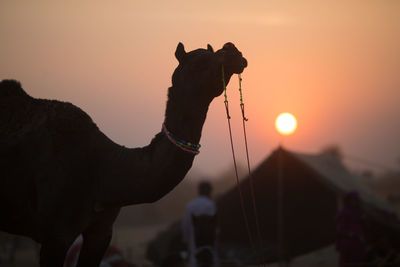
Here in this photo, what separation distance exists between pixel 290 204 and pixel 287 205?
0.29 feet

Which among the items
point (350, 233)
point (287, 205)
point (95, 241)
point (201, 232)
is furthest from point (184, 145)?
point (287, 205)

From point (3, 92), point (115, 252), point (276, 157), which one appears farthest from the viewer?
point (276, 157)

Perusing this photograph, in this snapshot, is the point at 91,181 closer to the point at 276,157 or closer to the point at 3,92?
the point at 3,92

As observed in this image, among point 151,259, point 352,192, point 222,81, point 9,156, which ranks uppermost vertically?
point 222,81

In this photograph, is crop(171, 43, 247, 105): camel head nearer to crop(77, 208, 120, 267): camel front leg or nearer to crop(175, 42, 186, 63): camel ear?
crop(175, 42, 186, 63): camel ear

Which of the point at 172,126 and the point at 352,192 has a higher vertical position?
the point at 172,126

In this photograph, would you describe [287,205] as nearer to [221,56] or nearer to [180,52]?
[180,52]

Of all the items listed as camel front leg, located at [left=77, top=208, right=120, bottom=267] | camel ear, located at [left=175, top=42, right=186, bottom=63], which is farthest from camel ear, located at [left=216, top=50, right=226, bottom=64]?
camel front leg, located at [left=77, top=208, right=120, bottom=267]

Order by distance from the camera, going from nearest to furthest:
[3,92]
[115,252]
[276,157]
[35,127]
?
[35,127] → [3,92] → [115,252] → [276,157]

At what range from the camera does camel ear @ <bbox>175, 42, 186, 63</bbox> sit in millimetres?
4480

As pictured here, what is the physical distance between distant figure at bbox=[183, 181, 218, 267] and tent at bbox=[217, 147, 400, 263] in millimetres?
4311

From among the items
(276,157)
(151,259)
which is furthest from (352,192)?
(151,259)

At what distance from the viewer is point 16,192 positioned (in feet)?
14.6

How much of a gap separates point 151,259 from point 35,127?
32.3ft
